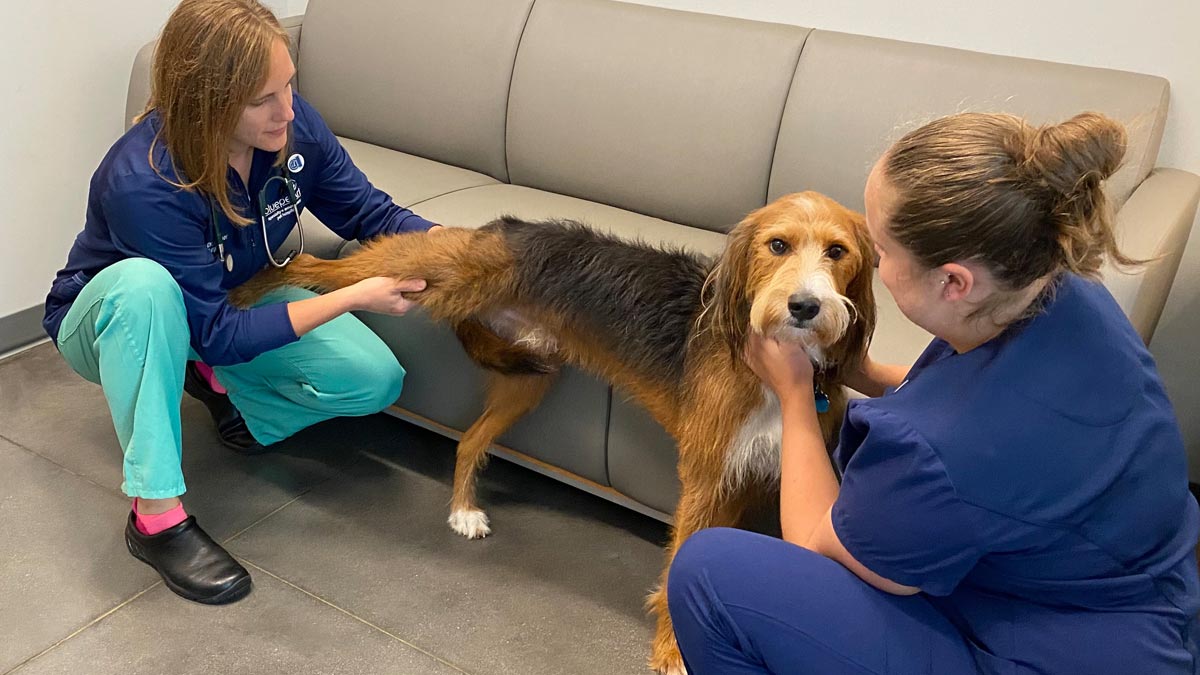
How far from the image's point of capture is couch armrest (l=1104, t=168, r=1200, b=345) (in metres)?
1.90

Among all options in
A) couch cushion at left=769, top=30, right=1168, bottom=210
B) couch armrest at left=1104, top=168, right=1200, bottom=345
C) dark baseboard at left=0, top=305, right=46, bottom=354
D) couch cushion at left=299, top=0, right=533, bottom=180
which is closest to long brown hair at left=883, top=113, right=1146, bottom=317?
couch armrest at left=1104, top=168, right=1200, bottom=345

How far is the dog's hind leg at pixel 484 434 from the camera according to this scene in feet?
7.68

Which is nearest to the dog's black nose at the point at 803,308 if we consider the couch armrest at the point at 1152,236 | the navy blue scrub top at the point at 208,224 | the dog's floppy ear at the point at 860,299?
the dog's floppy ear at the point at 860,299

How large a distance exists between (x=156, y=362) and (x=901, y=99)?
69.9 inches

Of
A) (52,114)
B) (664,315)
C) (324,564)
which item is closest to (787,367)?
(664,315)

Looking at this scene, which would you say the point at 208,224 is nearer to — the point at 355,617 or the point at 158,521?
the point at 158,521

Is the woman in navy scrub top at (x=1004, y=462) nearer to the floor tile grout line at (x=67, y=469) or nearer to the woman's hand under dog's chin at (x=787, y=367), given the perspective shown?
the woman's hand under dog's chin at (x=787, y=367)

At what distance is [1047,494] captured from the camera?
122 centimetres

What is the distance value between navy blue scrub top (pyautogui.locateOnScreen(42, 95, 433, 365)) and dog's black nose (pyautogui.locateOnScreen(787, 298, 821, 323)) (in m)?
1.10

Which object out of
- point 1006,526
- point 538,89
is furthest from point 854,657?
point 538,89

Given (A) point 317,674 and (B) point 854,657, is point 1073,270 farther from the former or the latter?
(A) point 317,674

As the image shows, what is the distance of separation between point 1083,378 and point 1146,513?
0.62 ft

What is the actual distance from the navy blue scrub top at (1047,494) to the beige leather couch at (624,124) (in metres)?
0.69

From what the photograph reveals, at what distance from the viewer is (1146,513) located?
126 centimetres
